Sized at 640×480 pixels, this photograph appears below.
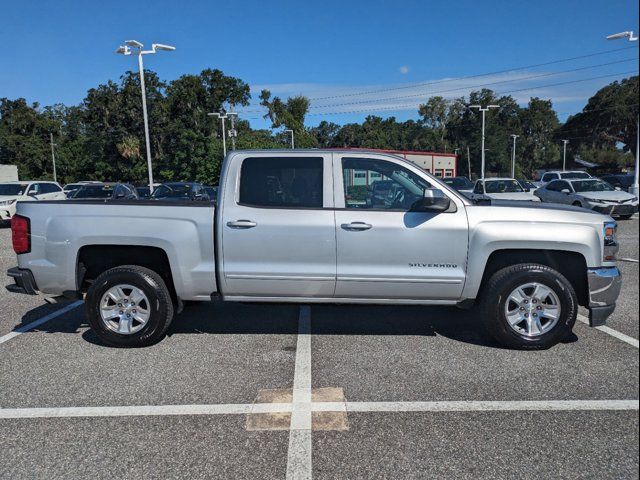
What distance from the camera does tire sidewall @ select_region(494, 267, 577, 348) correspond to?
4508 millimetres

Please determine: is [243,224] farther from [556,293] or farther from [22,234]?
[556,293]

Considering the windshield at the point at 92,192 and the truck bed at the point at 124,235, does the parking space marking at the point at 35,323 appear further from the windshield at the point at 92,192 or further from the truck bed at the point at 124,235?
the windshield at the point at 92,192

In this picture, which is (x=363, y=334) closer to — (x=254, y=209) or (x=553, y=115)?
(x=254, y=209)

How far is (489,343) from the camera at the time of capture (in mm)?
4879

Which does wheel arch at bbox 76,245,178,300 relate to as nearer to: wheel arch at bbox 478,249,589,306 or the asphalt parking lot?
the asphalt parking lot

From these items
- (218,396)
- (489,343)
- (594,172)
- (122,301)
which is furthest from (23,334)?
(594,172)

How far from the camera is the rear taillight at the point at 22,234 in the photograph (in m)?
4.78

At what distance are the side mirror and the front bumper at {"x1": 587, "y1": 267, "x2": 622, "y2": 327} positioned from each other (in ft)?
4.83

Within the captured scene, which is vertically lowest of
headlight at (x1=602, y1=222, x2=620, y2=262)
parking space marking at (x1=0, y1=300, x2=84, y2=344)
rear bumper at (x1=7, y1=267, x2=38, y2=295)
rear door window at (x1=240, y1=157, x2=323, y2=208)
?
parking space marking at (x1=0, y1=300, x2=84, y2=344)

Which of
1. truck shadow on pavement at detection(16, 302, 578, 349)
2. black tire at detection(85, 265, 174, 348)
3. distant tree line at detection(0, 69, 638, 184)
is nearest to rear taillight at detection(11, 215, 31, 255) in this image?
black tire at detection(85, 265, 174, 348)

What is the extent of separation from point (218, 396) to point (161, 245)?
163cm

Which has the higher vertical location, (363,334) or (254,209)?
(254,209)

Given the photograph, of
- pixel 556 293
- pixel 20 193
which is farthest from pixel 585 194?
pixel 20 193

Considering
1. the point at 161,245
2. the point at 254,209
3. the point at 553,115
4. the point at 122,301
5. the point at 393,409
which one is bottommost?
the point at 393,409
